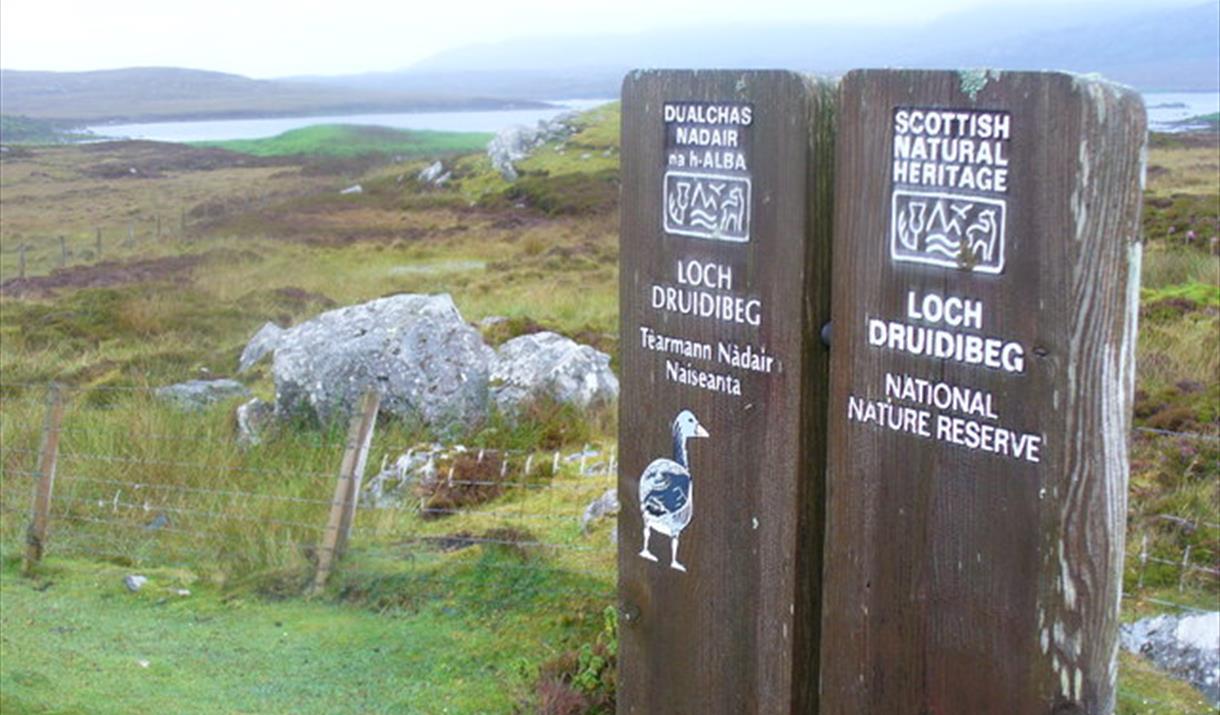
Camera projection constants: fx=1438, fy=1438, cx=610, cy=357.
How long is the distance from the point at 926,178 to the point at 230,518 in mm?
6600

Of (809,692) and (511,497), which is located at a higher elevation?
(809,692)

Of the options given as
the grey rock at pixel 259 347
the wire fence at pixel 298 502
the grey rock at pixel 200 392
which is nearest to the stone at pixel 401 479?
the wire fence at pixel 298 502

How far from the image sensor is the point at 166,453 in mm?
10383

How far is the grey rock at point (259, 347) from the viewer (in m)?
16.7

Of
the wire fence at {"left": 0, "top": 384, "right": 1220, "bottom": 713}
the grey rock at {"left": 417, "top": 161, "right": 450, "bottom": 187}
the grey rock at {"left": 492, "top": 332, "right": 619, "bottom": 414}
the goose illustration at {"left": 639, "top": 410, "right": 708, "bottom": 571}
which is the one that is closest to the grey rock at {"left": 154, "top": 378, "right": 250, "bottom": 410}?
the wire fence at {"left": 0, "top": 384, "right": 1220, "bottom": 713}

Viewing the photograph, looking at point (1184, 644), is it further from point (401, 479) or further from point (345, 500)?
point (401, 479)

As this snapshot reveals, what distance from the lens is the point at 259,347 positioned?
17016mm

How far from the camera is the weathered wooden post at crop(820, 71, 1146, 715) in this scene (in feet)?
8.66

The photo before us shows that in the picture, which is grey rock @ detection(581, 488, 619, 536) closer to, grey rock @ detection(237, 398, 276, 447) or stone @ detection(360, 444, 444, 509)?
stone @ detection(360, 444, 444, 509)

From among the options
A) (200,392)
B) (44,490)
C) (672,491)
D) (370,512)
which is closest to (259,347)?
(200,392)

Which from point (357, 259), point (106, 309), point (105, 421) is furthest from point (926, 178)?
point (357, 259)

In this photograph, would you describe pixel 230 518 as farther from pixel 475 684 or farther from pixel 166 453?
pixel 475 684

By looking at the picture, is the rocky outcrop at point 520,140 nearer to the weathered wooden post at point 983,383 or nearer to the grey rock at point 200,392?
the grey rock at point 200,392

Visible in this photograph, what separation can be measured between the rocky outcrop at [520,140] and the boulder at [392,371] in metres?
43.3
